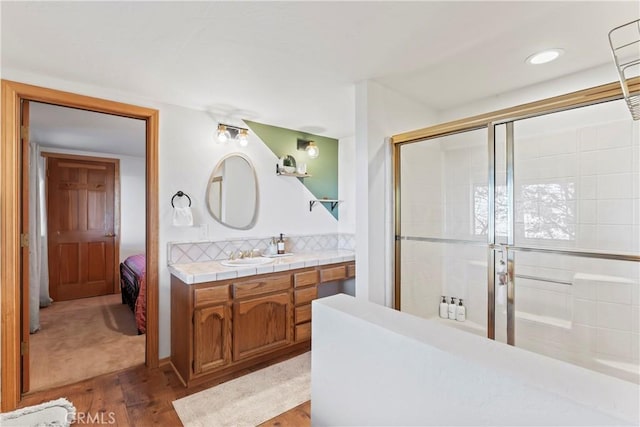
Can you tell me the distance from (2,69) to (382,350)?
281 cm

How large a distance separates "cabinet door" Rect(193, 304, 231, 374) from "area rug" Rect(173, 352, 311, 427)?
18cm

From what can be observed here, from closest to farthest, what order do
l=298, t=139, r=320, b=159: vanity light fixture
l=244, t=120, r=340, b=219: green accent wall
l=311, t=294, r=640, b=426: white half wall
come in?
l=311, t=294, r=640, b=426: white half wall
l=244, t=120, r=340, b=219: green accent wall
l=298, t=139, r=320, b=159: vanity light fixture

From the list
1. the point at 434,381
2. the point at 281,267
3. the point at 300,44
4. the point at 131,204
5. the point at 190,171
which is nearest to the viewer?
the point at 434,381

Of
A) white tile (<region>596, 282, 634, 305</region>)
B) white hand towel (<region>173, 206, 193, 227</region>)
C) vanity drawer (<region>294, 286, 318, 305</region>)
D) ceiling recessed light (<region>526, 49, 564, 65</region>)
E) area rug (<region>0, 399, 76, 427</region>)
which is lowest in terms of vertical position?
area rug (<region>0, 399, 76, 427</region>)

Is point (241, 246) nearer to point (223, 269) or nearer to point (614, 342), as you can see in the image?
point (223, 269)

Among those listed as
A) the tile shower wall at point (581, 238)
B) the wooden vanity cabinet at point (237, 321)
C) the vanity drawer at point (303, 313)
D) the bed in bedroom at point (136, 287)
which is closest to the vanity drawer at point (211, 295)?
the wooden vanity cabinet at point (237, 321)

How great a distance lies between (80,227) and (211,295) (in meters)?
3.62

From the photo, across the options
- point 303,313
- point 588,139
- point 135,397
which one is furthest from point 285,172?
point 588,139

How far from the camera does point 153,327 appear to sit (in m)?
2.52

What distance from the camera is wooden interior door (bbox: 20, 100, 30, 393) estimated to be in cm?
208

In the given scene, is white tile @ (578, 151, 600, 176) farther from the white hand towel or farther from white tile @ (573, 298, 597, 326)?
the white hand towel

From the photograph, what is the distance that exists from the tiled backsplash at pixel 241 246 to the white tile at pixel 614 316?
219 cm

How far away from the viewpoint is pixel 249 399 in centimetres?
208

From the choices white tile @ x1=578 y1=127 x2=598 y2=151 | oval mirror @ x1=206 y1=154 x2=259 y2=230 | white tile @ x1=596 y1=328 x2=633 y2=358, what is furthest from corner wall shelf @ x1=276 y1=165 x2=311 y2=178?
white tile @ x1=596 y1=328 x2=633 y2=358
